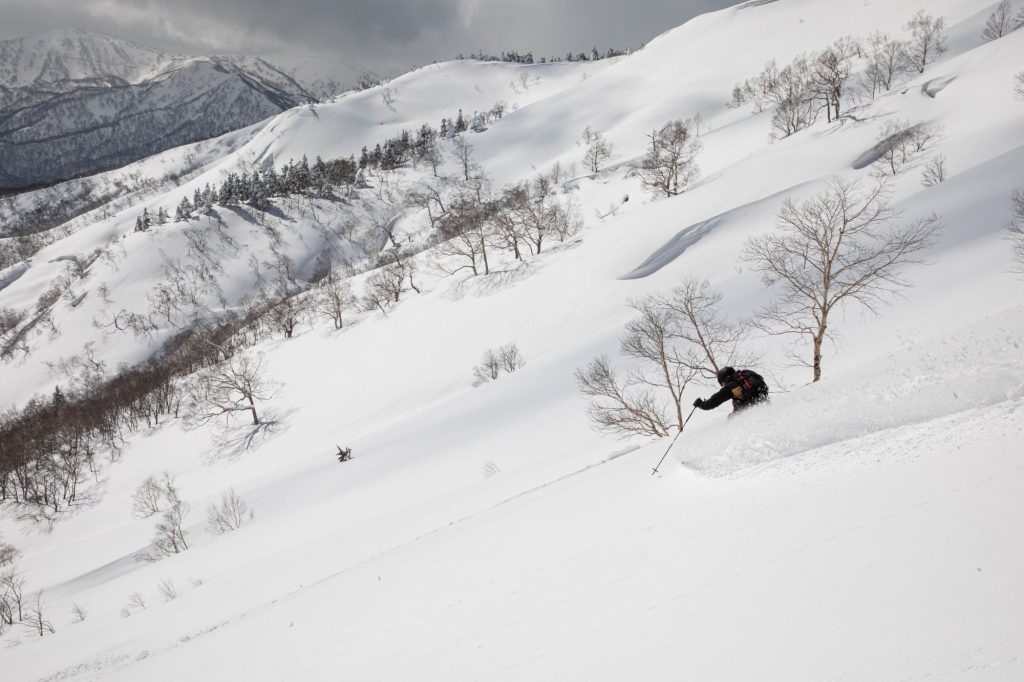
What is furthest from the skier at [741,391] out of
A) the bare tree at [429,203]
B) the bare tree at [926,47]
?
the bare tree at [429,203]

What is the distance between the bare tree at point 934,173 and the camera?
2970cm

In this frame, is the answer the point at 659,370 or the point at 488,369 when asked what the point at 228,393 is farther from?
the point at 659,370

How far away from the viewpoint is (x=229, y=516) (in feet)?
89.7

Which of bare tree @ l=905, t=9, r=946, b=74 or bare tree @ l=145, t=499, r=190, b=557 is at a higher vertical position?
bare tree @ l=905, t=9, r=946, b=74

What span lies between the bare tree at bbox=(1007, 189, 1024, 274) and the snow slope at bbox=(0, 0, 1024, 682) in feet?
2.25

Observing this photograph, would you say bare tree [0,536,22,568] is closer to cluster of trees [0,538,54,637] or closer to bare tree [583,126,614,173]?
cluster of trees [0,538,54,637]

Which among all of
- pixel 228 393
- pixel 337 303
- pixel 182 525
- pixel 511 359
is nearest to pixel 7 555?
pixel 228 393

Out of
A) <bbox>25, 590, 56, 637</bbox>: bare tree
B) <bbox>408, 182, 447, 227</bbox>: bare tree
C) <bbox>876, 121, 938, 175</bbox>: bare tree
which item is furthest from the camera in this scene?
<bbox>408, 182, 447, 227</bbox>: bare tree

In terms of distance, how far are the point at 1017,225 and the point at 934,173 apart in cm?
1520

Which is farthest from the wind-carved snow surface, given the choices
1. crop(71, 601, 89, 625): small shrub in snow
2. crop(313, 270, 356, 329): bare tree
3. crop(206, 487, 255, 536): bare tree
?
crop(313, 270, 356, 329): bare tree

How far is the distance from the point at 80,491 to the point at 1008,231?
77.4m

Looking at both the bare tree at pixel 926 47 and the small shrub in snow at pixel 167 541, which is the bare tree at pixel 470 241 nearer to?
the small shrub in snow at pixel 167 541

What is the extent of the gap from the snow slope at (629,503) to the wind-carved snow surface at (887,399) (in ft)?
0.13

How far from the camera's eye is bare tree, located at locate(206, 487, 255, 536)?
26688 millimetres
